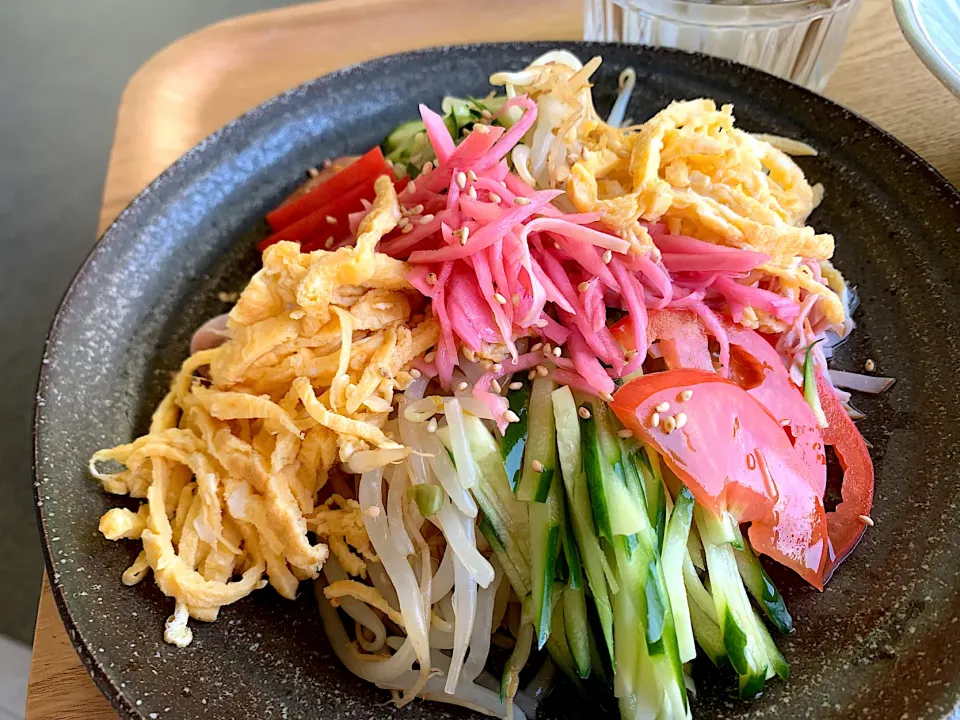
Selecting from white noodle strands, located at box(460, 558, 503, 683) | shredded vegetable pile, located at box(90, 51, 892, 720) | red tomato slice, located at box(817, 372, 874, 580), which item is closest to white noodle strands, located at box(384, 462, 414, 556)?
shredded vegetable pile, located at box(90, 51, 892, 720)

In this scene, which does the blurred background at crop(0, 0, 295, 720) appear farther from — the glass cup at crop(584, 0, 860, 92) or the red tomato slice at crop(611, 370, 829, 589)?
the glass cup at crop(584, 0, 860, 92)

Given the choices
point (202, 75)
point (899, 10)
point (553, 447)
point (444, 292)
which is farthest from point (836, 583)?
point (202, 75)

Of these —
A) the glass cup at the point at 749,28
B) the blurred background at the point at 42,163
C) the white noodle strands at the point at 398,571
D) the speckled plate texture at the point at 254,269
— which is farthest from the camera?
the blurred background at the point at 42,163

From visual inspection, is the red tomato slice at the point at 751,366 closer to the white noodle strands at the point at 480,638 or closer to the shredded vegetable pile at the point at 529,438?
the shredded vegetable pile at the point at 529,438

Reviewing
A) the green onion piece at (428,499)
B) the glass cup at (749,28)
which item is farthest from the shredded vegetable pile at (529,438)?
the glass cup at (749,28)

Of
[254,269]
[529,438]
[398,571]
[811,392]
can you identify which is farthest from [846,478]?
[254,269]

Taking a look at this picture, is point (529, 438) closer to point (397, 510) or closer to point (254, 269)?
point (397, 510)
